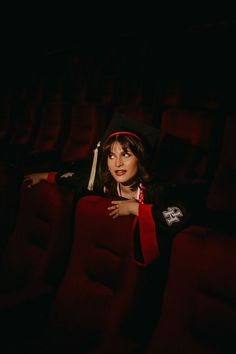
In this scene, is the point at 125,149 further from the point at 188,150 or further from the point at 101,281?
the point at 188,150

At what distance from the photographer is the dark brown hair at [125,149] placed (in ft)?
2.59

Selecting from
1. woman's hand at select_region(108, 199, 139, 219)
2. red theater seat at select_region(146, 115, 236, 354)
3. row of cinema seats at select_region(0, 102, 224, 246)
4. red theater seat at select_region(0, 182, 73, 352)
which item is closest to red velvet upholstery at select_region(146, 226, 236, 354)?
red theater seat at select_region(146, 115, 236, 354)

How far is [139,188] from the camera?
2.73 feet

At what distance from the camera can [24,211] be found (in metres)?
0.81

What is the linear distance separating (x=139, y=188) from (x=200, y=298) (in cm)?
41

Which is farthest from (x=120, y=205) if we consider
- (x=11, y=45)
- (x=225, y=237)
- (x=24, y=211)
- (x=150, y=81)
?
(x=11, y=45)

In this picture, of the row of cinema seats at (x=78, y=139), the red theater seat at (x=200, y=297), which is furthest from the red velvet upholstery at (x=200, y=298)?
the row of cinema seats at (x=78, y=139)

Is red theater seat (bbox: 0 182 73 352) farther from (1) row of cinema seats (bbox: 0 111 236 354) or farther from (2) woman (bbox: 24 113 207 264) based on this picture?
(2) woman (bbox: 24 113 207 264)

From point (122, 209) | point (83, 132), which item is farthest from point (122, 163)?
point (83, 132)

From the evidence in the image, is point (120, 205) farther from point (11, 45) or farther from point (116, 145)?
point (11, 45)

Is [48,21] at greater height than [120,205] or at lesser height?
greater

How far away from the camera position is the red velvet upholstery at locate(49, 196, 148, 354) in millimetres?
521

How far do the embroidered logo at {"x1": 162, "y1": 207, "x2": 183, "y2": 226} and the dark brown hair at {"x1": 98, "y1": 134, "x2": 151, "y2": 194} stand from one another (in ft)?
0.76

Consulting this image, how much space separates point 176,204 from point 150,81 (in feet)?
4.21
